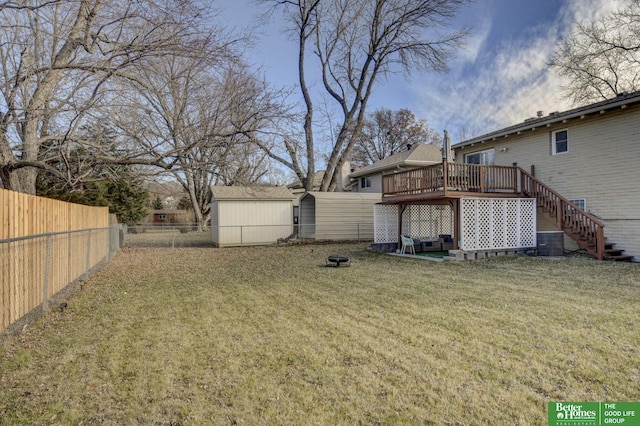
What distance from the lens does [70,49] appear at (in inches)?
278

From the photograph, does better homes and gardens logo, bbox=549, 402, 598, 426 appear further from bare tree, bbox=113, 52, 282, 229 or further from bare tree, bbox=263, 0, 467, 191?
bare tree, bbox=263, 0, 467, 191

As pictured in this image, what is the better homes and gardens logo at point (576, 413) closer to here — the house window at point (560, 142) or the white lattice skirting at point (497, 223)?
the white lattice skirting at point (497, 223)

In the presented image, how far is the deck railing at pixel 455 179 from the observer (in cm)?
1150

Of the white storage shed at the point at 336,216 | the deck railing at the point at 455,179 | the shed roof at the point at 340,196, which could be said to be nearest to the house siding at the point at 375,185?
the shed roof at the point at 340,196

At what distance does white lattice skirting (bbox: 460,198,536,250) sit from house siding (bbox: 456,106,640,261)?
1426mm

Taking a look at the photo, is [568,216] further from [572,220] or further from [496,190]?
[496,190]

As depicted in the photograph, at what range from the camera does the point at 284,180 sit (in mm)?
37250

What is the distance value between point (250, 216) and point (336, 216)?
4481 mm

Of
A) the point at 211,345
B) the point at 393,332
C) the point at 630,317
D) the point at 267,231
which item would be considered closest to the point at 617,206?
the point at 630,317

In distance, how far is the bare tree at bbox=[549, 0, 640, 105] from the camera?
16.9 m

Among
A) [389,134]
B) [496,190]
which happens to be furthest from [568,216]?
[389,134]

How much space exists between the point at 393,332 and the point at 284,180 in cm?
3354

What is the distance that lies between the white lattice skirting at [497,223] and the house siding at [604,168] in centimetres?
143

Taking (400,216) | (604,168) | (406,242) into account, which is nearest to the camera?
(604,168)
